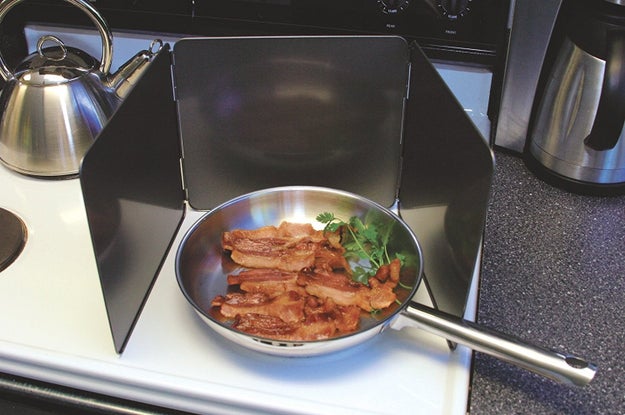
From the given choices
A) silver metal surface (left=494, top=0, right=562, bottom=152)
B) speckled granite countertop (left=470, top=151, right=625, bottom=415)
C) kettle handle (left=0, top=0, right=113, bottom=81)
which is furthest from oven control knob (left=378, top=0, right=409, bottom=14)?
kettle handle (left=0, top=0, right=113, bottom=81)

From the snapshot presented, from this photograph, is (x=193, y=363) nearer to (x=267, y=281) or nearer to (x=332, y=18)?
(x=267, y=281)

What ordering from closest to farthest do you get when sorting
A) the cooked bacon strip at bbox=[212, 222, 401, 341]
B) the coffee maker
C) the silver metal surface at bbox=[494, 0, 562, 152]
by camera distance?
1. the cooked bacon strip at bbox=[212, 222, 401, 341]
2. the coffee maker
3. the silver metal surface at bbox=[494, 0, 562, 152]

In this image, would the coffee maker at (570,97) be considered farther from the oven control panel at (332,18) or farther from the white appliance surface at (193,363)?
the white appliance surface at (193,363)

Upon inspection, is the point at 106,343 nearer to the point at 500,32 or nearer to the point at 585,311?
the point at 585,311

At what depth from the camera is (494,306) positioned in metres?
0.77

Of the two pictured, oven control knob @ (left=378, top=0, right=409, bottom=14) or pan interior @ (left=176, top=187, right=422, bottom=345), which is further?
oven control knob @ (left=378, top=0, right=409, bottom=14)

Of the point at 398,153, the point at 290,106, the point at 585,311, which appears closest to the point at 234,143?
the point at 290,106

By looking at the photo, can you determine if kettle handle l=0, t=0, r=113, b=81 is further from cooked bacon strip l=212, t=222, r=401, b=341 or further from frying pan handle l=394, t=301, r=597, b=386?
frying pan handle l=394, t=301, r=597, b=386

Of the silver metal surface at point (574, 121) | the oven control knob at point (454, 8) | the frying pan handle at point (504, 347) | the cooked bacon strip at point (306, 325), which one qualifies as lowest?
the cooked bacon strip at point (306, 325)

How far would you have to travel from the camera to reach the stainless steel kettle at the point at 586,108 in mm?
831

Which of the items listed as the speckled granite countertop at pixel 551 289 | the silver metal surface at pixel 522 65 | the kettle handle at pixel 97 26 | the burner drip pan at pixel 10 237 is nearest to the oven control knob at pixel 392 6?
the silver metal surface at pixel 522 65

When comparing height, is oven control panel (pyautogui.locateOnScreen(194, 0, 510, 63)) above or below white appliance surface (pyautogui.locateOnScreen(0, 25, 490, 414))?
above

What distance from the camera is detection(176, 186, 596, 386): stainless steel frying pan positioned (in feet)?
2.10

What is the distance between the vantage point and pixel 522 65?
3.26 feet
